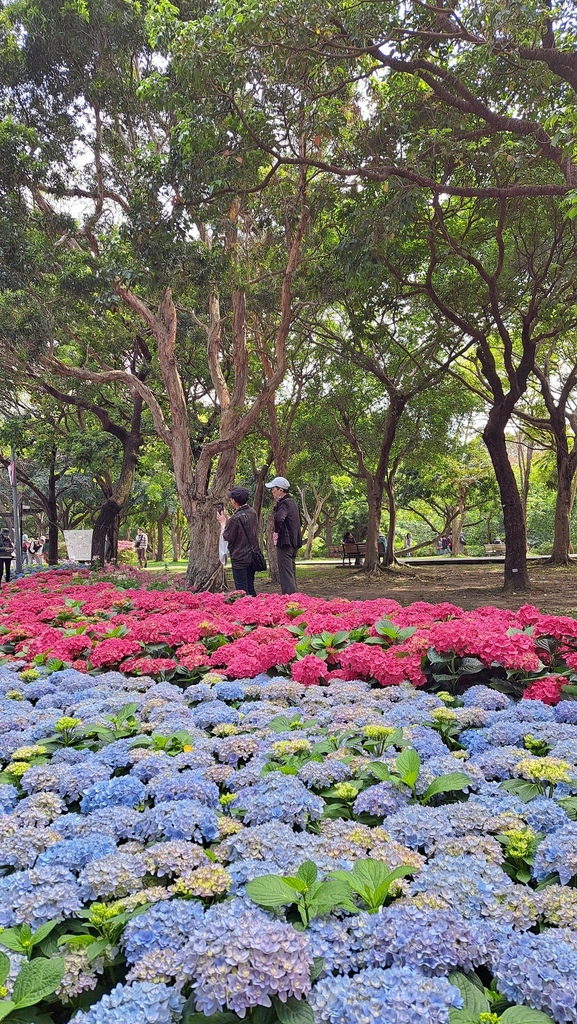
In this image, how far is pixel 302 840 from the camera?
1.63 m

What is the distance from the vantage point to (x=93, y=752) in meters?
2.40

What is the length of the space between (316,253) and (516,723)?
31.6ft

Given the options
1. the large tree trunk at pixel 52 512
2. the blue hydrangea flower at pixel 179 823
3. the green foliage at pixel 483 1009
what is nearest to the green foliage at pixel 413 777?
the blue hydrangea flower at pixel 179 823

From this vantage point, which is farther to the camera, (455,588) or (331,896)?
(455,588)

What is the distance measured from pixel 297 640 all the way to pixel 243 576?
3.43 meters

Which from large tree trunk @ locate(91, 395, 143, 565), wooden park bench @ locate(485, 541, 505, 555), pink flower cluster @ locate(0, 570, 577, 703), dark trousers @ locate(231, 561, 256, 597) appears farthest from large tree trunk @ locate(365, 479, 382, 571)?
wooden park bench @ locate(485, 541, 505, 555)

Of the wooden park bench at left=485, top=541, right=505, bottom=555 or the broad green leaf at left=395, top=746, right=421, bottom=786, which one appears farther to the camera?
the wooden park bench at left=485, top=541, right=505, bottom=555

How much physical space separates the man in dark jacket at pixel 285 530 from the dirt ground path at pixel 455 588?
293 cm

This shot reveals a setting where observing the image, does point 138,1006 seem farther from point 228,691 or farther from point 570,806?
point 228,691

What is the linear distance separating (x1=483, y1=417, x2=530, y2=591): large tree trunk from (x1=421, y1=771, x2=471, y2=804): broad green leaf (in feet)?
29.3

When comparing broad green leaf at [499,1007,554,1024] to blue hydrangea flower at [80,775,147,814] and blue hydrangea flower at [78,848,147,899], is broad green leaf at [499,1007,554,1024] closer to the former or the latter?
blue hydrangea flower at [78,848,147,899]

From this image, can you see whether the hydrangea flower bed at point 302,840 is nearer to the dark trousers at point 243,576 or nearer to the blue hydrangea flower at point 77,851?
the blue hydrangea flower at point 77,851

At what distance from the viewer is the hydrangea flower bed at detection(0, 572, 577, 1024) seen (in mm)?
1158

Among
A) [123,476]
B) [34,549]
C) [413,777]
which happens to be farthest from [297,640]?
[34,549]
